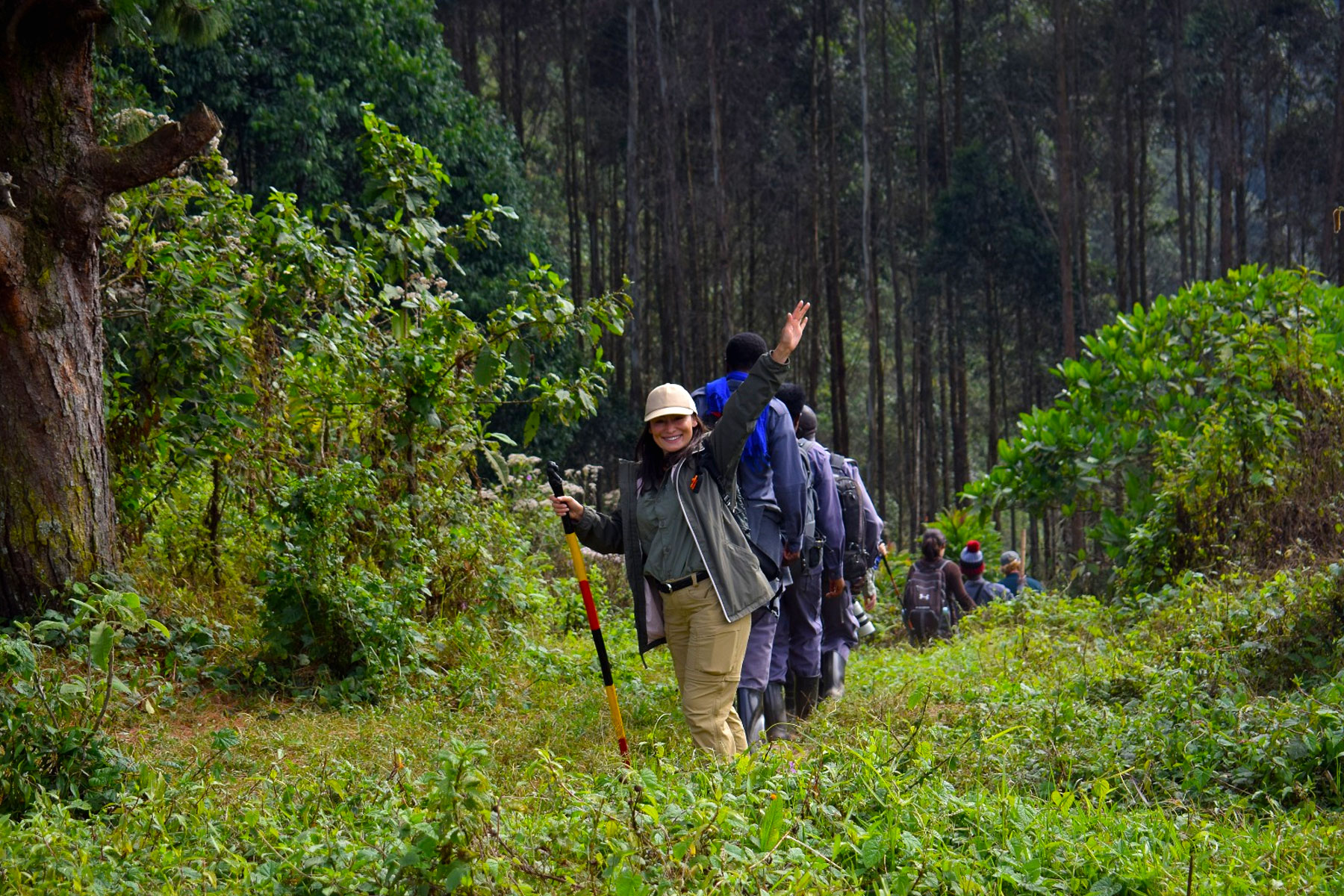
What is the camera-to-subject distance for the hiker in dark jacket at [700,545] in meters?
5.08

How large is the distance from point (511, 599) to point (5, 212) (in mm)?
3403

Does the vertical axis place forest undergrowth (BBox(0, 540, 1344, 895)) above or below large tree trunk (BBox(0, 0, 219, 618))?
below

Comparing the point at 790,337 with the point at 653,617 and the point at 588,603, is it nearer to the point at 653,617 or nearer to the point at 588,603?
the point at 653,617

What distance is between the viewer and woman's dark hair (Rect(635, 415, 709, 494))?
521 cm

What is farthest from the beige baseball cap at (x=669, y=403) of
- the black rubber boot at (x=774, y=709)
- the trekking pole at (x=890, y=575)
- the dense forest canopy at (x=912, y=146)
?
the dense forest canopy at (x=912, y=146)

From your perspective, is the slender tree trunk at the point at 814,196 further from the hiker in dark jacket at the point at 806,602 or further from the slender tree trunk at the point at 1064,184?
the hiker in dark jacket at the point at 806,602

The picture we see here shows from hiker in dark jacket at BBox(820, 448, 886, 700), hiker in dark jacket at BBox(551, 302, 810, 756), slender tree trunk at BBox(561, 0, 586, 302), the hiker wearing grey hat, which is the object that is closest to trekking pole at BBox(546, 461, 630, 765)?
hiker in dark jacket at BBox(551, 302, 810, 756)

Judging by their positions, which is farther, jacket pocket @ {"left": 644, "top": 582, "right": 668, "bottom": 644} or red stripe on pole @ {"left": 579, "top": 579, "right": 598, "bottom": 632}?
red stripe on pole @ {"left": 579, "top": 579, "right": 598, "bottom": 632}

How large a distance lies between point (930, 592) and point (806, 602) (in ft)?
15.4

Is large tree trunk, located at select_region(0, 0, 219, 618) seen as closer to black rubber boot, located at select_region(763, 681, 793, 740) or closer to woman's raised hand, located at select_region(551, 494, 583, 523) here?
woman's raised hand, located at select_region(551, 494, 583, 523)

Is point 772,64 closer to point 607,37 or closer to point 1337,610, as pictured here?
point 607,37

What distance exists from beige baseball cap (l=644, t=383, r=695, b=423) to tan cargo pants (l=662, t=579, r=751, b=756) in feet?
2.18

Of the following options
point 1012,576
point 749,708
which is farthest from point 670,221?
point 749,708

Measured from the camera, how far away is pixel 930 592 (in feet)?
36.0
